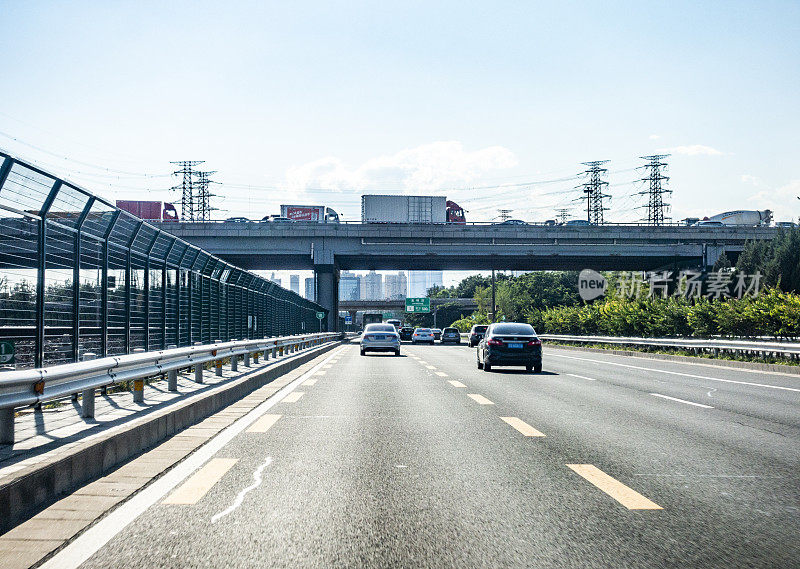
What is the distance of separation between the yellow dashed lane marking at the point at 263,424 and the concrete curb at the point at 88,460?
0.72 meters

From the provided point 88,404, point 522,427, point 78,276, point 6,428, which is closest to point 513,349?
point 522,427

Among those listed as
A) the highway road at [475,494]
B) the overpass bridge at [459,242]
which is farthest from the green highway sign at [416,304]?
the highway road at [475,494]

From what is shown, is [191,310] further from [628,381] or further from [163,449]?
[628,381]

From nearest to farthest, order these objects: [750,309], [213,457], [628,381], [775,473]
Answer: [775,473] < [213,457] < [628,381] < [750,309]

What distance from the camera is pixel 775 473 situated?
6.81 metres

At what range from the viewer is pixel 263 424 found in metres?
10.0

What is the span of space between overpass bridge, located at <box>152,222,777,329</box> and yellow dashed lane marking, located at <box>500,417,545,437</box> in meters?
51.7

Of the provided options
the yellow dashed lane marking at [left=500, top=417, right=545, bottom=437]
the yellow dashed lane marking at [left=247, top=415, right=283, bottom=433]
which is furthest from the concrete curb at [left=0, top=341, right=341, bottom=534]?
the yellow dashed lane marking at [left=500, top=417, right=545, bottom=437]

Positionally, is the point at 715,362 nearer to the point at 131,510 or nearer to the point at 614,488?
the point at 614,488

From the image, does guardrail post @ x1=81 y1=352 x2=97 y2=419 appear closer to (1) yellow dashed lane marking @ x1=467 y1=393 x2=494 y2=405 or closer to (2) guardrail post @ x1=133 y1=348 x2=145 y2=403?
(2) guardrail post @ x1=133 y1=348 x2=145 y2=403

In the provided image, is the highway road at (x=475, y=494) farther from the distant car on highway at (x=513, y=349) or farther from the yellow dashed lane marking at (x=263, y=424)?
the distant car on highway at (x=513, y=349)

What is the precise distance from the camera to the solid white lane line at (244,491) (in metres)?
5.32

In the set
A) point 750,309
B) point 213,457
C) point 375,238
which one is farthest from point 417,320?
point 213,457

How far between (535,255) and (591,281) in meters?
31.7
